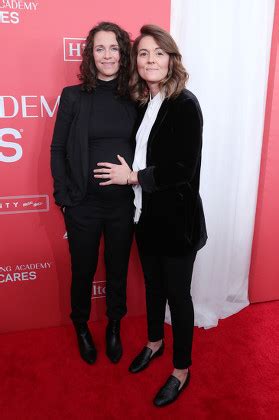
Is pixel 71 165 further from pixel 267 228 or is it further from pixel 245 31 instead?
pixel 267 228

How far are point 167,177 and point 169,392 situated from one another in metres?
1.05

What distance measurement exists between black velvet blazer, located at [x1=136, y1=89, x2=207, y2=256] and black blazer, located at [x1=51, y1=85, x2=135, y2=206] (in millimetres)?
265

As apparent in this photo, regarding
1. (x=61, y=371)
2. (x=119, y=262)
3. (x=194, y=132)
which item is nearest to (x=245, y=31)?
(x=194, y=132)

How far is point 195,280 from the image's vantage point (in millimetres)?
2479

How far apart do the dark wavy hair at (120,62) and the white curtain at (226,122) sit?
1.62 ft

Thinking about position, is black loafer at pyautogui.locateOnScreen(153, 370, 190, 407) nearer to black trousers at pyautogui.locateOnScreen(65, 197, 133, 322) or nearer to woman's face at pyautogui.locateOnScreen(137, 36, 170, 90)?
black trousers at pyautogui.locateOnScreen(65, 197, 133, 322)

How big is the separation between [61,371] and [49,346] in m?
0.26

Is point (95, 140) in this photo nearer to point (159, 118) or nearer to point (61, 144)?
point (61, 144)

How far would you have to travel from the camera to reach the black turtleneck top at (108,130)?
5.70 ft

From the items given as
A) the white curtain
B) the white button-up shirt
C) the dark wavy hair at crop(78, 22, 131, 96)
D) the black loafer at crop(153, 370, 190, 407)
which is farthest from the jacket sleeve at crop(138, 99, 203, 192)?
the black loafer at crop(153, 370, 190, 407)

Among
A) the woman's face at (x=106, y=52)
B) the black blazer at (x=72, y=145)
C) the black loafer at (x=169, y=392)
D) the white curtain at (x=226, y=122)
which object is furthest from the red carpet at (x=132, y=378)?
the woman's face at (x=106, y=52)

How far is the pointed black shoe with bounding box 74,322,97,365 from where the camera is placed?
6.85 ft

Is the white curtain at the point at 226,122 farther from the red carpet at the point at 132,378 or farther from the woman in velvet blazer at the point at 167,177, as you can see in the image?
the woman in velvet blazer at the point at 167,177

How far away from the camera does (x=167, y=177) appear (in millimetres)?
1504
